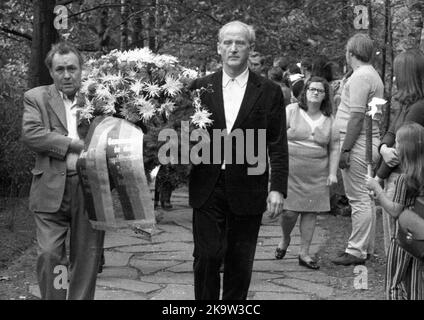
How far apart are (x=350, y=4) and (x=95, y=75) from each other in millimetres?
7525

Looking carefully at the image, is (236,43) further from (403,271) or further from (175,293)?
(175,293)

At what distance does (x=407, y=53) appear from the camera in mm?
7043

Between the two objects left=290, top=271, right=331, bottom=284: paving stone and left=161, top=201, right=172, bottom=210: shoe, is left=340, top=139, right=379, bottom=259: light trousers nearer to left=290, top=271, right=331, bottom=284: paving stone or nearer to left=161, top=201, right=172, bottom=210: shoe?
left=290, top=271, right=331, bottom=284: paving stone

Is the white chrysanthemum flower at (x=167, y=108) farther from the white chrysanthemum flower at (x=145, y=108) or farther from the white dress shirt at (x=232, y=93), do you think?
the white dress shirt at (x=232, y=93)

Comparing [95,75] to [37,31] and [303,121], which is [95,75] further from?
[37,31]

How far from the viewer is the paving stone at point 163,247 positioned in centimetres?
1002

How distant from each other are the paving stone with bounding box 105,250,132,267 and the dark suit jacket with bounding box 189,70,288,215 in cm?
305

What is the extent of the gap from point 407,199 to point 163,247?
15.8 feet

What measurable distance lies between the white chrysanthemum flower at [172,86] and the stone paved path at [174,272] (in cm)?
192

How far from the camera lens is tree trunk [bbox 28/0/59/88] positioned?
40.3 feet

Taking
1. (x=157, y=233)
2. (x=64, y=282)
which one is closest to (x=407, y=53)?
(x=64, y=282)

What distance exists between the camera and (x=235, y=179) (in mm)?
6168

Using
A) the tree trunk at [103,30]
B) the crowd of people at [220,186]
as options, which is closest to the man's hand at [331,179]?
the crowd of people at [220,186]

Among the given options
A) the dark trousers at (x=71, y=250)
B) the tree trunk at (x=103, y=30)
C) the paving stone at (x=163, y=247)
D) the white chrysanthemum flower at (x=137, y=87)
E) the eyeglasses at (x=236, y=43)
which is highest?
the tree trunk at (x=103, y=30)
